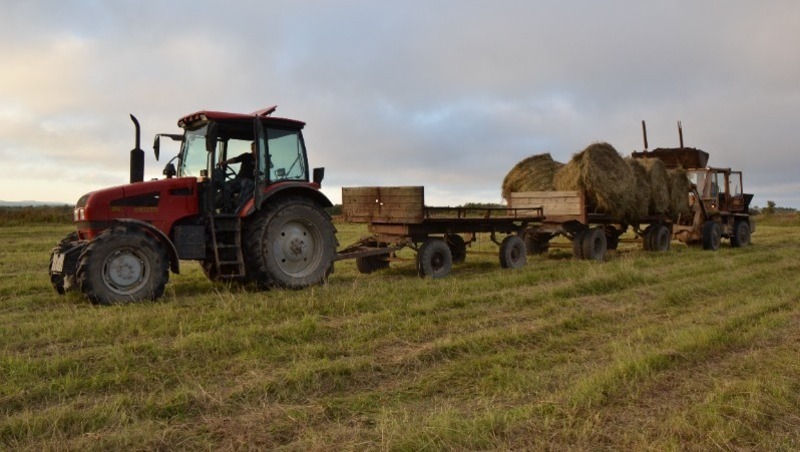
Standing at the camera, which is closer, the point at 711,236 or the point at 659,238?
the point at 659,238

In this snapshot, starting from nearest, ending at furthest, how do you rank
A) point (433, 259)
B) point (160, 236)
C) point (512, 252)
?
point (160, 236) → point (433, 259) → point (512, 252)

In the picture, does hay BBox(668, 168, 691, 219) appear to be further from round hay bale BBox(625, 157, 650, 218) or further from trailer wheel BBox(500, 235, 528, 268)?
trailer wheel BBox(500, 235, 528, 268)

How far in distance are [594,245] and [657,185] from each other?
8.68 feet

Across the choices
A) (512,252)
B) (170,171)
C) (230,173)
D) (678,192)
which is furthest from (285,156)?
(678,192)

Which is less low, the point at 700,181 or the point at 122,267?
the point at 700,181

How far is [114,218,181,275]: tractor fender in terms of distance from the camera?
7336 mm

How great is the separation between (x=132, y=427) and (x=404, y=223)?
6.64m

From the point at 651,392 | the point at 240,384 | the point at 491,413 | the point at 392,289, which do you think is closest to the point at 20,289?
the point at 392,289

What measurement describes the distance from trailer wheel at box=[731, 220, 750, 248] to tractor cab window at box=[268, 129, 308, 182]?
533 inches

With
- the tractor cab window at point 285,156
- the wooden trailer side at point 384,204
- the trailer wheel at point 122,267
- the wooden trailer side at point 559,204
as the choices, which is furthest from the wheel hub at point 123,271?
the wooden trailer side at point 559,204

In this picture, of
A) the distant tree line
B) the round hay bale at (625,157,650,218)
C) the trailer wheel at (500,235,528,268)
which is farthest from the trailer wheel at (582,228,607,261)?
the distant tree line

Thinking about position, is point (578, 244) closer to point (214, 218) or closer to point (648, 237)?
point (648, 237)

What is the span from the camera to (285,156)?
8.62 meters

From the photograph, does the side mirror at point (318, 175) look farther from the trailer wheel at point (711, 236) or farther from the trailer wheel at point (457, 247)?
the trailer wheel at point (711, 236)
